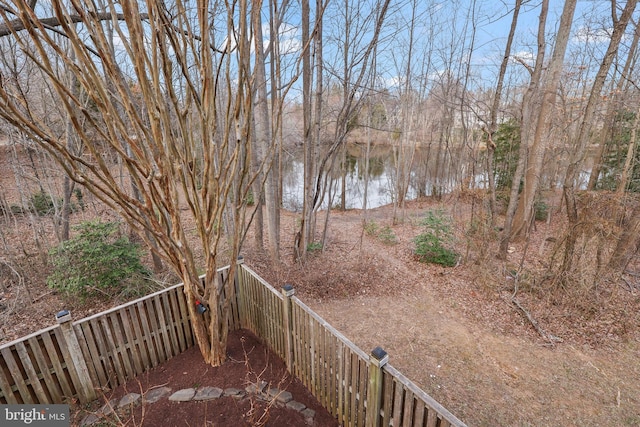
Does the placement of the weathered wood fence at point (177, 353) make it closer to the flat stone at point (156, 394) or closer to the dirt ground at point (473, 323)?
the flat stone at point (156, 394)

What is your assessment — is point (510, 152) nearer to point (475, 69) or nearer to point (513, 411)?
point (475, 69)

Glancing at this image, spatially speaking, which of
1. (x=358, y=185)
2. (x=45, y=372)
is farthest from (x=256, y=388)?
(x=358, y=185)

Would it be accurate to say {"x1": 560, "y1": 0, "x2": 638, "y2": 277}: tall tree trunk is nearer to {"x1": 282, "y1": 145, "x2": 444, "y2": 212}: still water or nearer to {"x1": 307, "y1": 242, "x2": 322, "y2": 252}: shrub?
{"x1": 307, "y1": 242, "x2": 322, "y2": 252}: shrub

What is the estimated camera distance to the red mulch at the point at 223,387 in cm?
233

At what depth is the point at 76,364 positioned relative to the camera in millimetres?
2432

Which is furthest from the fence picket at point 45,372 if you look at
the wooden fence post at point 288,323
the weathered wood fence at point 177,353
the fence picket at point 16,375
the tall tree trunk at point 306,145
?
the tall tree trunk at point 306,145

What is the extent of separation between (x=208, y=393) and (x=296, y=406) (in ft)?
2.64

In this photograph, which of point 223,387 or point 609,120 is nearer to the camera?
point 223,387

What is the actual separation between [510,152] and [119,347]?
12.2 m

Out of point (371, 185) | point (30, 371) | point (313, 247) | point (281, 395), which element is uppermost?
point (30, 371)

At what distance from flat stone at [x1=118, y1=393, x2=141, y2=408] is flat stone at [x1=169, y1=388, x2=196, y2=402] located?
12.3 inches

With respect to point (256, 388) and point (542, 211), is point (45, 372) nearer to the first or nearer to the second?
point (256, 388)

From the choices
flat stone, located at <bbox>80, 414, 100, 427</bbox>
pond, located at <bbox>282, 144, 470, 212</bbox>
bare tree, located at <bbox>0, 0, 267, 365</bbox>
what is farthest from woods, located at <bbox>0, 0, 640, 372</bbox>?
pond, located at <bbox>282, 144, 470, 212</bbox>

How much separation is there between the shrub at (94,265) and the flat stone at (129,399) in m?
1.76
